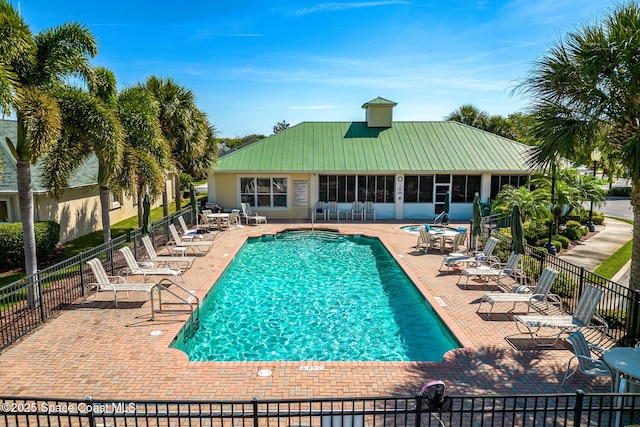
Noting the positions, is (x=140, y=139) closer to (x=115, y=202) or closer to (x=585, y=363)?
(x=115, y=202)

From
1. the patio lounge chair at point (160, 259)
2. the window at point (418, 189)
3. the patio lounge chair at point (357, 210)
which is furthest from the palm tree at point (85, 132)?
the window at point (418, 189)

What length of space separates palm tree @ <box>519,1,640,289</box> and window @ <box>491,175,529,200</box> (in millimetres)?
16175

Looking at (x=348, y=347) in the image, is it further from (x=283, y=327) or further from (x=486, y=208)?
(x=486, y=208)

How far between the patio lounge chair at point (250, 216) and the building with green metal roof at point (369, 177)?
827mm

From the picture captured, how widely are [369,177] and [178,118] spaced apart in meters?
11.5

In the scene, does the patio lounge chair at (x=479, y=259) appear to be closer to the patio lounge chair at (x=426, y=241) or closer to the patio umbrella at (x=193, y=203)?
the patio lounge chair at (x=426, y=241)

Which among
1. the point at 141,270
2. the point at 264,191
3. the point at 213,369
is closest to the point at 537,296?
the point at 213,369

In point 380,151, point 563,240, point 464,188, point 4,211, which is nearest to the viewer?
point 4,211

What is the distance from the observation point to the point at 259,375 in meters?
7.45

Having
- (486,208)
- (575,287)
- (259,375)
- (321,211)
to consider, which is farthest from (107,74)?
(486,208)

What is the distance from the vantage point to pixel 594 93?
909 cm

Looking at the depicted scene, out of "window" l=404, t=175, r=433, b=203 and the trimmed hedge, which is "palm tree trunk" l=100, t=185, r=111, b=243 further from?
"window" l=404, t=175, r=433, b=203

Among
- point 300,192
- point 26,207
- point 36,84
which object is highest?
point 36,84

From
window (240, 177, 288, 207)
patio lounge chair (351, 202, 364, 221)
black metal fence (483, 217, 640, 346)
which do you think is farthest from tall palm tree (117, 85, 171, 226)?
black metal fence (483, 217, 640, 346)
